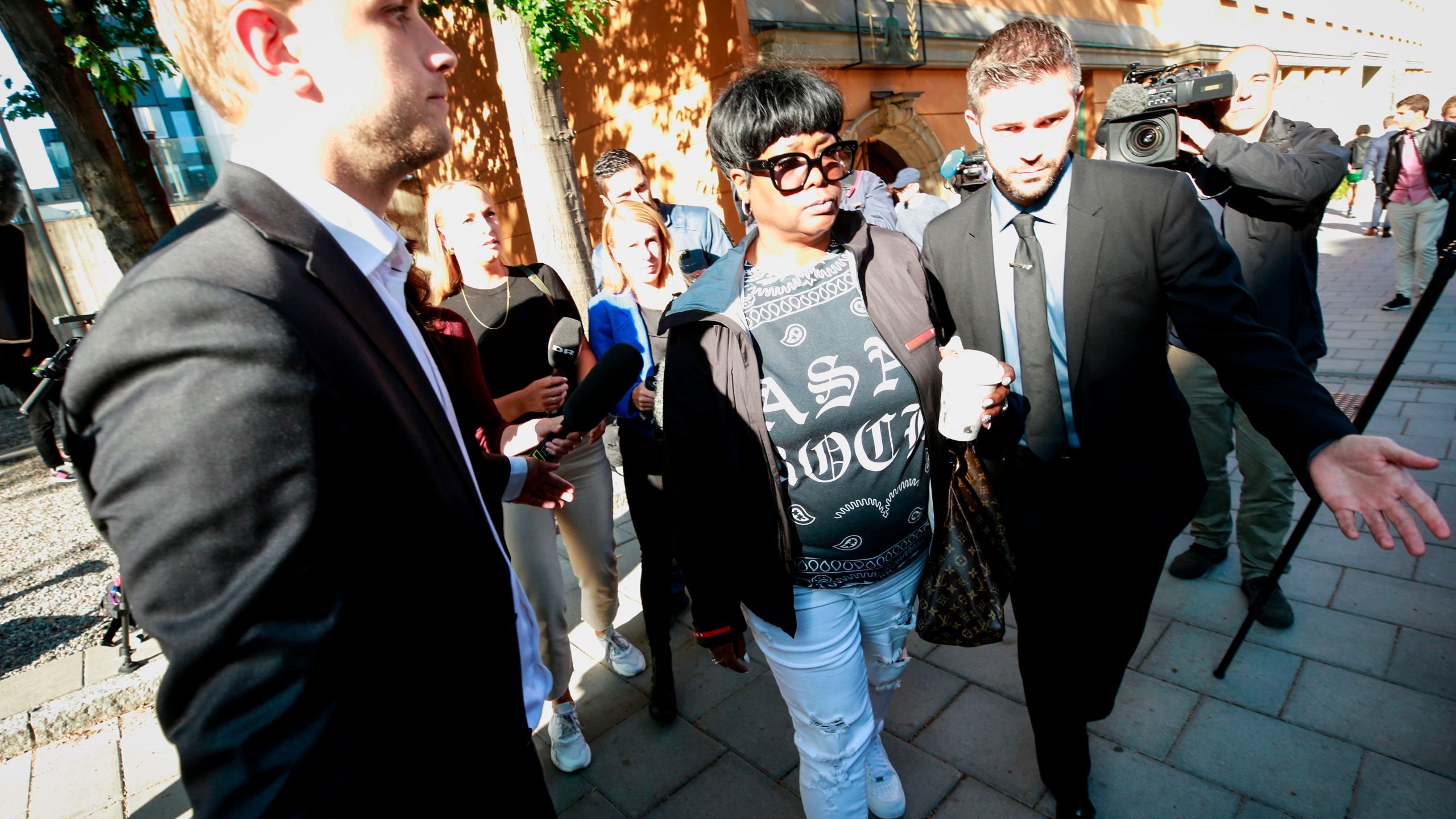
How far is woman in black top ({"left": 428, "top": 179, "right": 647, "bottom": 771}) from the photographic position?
264 cm

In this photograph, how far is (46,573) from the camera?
5168 millimetres

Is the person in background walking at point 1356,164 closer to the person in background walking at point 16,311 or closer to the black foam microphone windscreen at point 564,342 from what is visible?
the black foam microphone windscreen at point 564,342

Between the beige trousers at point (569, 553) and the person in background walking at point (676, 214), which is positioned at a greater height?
the person in background walking at point (676, 214)

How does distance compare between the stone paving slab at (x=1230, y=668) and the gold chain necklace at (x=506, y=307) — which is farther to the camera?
the gold chain necklace at (x=506, y=307)

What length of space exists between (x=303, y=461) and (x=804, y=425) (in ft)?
4.00

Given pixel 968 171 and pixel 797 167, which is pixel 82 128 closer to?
pixel 797 167

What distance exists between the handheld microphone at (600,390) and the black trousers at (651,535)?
36.2 inches

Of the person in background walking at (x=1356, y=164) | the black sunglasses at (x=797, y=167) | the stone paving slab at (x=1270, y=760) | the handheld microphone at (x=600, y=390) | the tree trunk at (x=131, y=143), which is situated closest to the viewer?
the black sunglasses at (x=797, y=167)

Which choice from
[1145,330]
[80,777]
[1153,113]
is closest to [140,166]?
[80,777]

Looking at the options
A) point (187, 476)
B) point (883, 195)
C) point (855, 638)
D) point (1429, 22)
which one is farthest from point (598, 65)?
point (1429, 22)

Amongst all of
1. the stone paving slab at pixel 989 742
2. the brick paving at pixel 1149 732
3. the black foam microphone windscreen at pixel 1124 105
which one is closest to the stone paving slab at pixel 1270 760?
the brick paving at pixel 1149 732

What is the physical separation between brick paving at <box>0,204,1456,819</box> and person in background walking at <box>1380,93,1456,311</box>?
5.81 meters

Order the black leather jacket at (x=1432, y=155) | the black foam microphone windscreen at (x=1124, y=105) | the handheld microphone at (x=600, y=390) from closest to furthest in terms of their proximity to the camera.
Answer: the handheld microphone at (x=600, y=390)
the black foam microphone windscreen at (x=1124, y=105)
the black leather jacket at (x=1432, y=155)

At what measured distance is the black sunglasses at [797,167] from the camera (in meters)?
1.87
